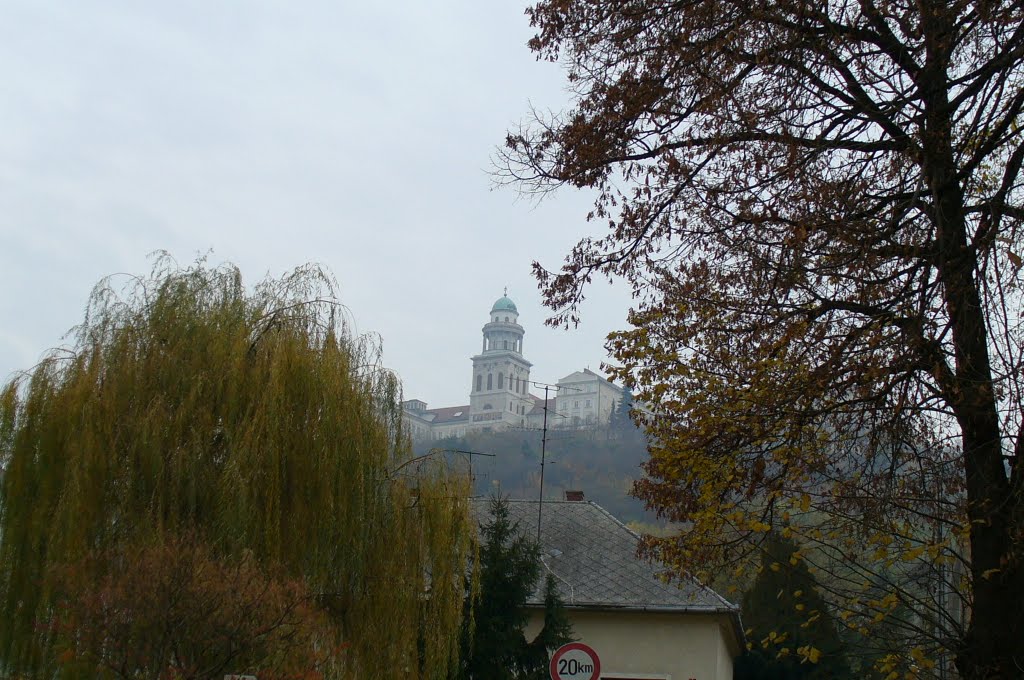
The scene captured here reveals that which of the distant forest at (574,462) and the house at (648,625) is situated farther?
the distant forest at (574,462)

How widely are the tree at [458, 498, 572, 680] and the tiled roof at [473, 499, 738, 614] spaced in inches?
151

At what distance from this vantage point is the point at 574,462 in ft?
432

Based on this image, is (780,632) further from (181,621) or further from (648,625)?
(181,621)

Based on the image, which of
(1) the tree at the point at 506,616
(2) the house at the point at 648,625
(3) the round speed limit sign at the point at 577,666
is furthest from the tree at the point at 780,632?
(3) the round speed limit sign at the point at 577,666

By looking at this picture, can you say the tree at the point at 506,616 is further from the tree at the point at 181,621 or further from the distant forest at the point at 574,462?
the distant forest at the point at 574,462

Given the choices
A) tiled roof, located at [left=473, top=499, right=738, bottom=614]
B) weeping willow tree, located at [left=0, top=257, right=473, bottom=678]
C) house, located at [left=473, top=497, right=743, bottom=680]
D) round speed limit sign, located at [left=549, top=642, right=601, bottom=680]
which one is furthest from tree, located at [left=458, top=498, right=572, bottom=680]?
round speed limit sign, located at [left=549, top=642, right=601, bottom=680]

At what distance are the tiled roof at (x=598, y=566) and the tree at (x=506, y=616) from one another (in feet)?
12.6

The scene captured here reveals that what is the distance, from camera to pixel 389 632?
50.1 feet

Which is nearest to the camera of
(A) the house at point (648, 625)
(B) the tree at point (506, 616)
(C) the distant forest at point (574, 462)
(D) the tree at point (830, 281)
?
(D) the tree at point (830, 281)

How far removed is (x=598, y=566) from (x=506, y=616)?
32.3 feet

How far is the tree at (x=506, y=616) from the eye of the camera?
18.1m

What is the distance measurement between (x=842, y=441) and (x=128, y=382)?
8.87 meters

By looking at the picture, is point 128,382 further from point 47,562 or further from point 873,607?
point 873,607

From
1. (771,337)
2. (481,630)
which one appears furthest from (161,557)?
(481,630)
